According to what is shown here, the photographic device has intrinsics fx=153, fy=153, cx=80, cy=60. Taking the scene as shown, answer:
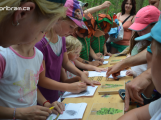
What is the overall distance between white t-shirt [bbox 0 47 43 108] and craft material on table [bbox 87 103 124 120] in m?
0.45

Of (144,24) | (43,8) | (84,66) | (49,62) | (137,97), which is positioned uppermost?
(43,8)

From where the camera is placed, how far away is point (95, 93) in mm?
1298

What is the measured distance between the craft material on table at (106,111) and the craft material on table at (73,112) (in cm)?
7

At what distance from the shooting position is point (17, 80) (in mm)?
962

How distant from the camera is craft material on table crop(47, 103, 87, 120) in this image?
956 millimetres

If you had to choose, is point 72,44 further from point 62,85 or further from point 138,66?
point 138,66

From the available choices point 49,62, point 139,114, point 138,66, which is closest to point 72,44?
point 49,62

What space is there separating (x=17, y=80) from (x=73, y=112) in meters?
0.41

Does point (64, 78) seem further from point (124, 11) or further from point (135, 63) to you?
point (124, 11)

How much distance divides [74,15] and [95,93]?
73 centimetres

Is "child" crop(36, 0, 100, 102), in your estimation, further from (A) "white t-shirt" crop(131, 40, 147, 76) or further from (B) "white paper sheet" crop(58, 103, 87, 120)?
(A) "white t-shirt" crop(131, 40, 147, 76)

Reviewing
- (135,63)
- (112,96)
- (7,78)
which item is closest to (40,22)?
(7,78)

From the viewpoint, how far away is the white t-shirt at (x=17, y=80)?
92cm

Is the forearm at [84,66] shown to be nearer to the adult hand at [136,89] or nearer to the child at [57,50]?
the child at [57,50]
